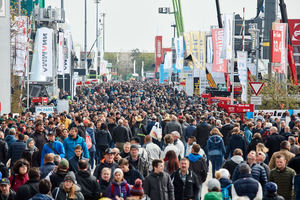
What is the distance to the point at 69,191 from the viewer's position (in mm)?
8258

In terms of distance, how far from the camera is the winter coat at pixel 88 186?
887 cm

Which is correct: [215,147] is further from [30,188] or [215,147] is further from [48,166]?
[30,188]

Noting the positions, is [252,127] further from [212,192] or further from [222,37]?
[222,37]

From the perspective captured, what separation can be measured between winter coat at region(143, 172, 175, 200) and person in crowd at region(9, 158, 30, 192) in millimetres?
1754

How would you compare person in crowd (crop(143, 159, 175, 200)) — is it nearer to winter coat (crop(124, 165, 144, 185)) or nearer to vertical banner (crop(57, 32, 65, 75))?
winter coat (crop(124, 165, 144, 185))

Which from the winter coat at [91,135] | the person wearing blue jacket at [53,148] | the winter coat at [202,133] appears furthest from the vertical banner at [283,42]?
the person wearing blue jacket at [53,148]

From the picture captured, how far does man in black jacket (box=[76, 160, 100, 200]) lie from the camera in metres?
8.87

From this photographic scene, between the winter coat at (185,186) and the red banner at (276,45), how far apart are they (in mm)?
22185

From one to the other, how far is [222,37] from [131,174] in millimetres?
22788

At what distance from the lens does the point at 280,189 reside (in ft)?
32.2

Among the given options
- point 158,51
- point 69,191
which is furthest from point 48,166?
point 158,51

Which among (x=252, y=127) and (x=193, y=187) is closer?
(x=193, y=187)

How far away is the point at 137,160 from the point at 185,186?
4.98 feet

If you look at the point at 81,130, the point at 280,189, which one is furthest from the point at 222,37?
the point at 280,189
